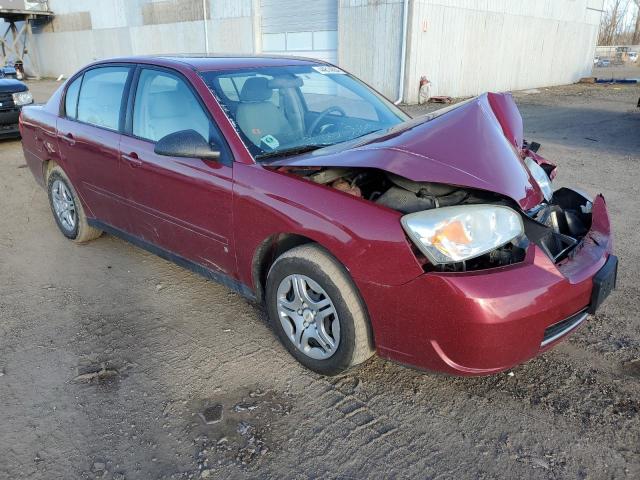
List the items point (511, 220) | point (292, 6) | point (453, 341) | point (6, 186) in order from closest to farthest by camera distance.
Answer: point (453, 341), point (511, 220), point (6, 186), point (292, 6)

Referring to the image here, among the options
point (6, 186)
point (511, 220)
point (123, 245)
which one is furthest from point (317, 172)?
point (6, 186)

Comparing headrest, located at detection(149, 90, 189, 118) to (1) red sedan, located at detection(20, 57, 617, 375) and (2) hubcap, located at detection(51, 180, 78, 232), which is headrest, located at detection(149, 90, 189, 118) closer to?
(1) red sedan, located at detection(20, 57, 617, 375)

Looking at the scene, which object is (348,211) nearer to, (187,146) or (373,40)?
(187,146)

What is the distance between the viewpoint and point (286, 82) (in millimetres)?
3541

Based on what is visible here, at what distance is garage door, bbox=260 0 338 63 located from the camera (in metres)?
16.0

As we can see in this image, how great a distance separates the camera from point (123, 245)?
4.73 m

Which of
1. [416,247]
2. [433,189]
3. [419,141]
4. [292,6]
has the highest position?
[292,6]

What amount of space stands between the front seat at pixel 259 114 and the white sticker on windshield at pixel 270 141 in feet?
0.07

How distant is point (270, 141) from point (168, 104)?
822 mm

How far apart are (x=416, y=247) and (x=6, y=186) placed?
6423 mm

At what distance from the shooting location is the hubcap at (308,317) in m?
2.63

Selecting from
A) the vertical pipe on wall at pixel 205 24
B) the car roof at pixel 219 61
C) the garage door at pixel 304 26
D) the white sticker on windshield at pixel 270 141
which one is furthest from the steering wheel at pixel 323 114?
the vertical pipe on wall at pixel 205 24

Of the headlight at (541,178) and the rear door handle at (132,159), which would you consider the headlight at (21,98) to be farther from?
the headlight at (541,178)

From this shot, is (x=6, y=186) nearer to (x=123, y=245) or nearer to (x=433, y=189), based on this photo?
(x=123, y=245)
